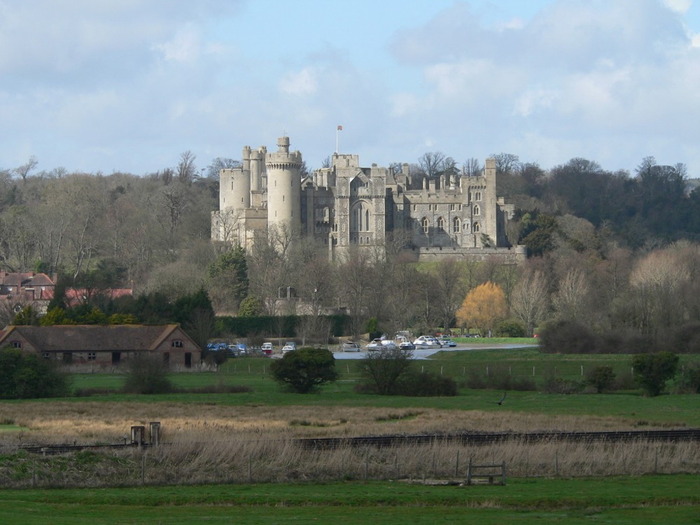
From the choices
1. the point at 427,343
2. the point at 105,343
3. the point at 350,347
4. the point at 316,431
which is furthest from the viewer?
the point at 427,343

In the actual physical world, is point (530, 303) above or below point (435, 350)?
above

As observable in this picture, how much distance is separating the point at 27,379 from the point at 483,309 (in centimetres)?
5446

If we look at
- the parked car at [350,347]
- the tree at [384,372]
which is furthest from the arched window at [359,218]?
the tree at [384,372]

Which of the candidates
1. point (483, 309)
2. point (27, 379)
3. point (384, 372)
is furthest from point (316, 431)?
point (483, 309)

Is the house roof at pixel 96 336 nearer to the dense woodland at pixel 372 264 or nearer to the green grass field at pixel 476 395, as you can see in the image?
the green grass field at pixel 476 395

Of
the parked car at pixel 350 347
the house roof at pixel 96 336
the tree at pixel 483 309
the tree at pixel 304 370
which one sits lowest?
the tree at pixel 304 370

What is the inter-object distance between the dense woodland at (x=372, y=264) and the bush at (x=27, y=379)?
1134 inches

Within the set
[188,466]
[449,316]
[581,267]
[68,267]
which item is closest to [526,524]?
[188,466]

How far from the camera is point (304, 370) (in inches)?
2279

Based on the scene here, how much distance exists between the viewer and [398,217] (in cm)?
14250

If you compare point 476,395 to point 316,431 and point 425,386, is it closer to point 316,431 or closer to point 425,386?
point 425,386

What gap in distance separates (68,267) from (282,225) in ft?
60.6

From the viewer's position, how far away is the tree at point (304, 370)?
5775 centimetres

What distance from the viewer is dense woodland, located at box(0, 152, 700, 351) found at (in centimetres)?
9662
